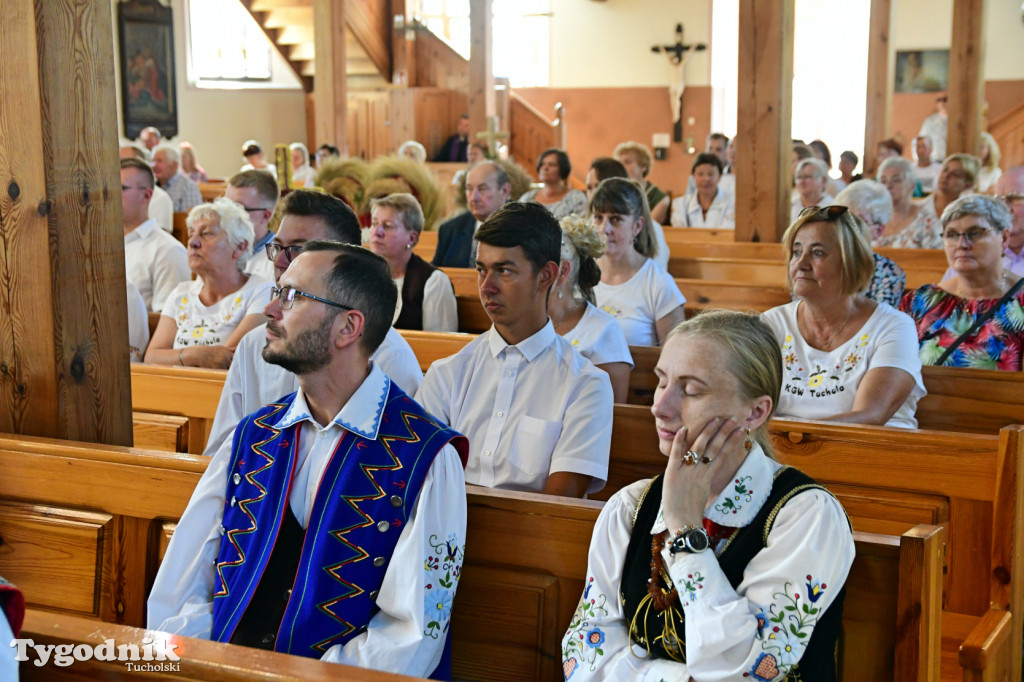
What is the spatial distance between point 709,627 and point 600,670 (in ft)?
0.77

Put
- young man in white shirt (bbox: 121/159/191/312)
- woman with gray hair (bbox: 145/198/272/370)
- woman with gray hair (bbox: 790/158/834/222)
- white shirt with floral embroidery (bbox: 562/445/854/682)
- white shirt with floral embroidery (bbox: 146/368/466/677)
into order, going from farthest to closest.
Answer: woman with gray hair (bbox: 790/158/834/222), young man in white shirt (bbox: 121/159/191/312), woman with gray hair (bbox: 145/198/272/370), white shirt with floral embroidery (bbox: 146/368/466/677), white shirt with floral embroidery (bbox: 562/445/854/682)

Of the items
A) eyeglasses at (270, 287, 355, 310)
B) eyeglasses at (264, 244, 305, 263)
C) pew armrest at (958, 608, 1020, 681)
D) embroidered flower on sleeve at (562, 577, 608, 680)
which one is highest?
eyeglasses at (264, 244, 305, 263)

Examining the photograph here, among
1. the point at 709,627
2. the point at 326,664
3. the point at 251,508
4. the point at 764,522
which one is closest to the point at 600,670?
the point at 709,627

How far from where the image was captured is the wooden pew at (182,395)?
305 centimetres

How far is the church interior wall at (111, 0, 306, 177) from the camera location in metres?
15.1

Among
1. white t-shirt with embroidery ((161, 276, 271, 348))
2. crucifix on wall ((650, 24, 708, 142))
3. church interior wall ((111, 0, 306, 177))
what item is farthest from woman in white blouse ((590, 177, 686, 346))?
crucifix on wall ((650, 24, 708, 142))

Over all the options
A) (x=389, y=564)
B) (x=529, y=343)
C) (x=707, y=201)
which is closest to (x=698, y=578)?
(x=389, y=564)

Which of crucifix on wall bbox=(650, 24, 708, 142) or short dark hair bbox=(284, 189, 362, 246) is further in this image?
crucifix on wall bbox=(650, 24, 708, 142)

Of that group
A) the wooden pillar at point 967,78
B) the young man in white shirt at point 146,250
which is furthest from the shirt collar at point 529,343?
the wooden pillar at point 967,78

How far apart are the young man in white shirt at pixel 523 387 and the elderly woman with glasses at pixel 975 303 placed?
1.59 metres

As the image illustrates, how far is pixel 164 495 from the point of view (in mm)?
2150

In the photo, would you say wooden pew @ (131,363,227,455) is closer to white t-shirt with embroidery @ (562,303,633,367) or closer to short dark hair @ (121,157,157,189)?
white t-shirt with embroidery @ (562,303,633,367)

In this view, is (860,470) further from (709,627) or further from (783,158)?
(783,158)

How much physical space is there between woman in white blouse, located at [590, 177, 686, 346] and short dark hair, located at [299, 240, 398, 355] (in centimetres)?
198
